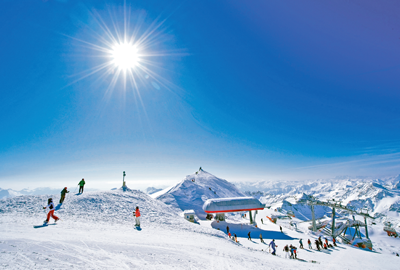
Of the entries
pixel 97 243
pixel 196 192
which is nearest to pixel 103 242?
pixel 97 243

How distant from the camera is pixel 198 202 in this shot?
229ft

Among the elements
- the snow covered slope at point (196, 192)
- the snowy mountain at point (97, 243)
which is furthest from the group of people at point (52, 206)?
the snow covered slope at point (196, 192)

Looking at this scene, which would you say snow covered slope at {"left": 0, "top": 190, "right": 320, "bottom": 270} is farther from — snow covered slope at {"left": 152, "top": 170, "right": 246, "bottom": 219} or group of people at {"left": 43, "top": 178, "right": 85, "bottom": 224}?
snow covered slope at {"left": 152, "top": 170, "right": 246, "bottom": 219}

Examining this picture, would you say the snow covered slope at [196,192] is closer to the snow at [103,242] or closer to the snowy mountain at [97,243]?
the snow at [103,242]

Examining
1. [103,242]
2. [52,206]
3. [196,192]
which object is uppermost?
[196,192]

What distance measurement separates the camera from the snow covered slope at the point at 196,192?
6701 cm

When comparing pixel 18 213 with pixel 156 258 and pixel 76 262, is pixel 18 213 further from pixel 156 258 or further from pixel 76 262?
pixel 156 258

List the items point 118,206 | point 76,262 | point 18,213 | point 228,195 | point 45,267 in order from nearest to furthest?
point 45,267 < point 76,262 < point 18,213 < point 118,206 < point 228,195

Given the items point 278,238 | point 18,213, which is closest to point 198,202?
point 278,238

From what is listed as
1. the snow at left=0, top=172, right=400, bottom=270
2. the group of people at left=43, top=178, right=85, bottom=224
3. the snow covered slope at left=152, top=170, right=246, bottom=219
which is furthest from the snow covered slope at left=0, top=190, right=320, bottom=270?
the snow covered slope at left=152, top=170, right=246, bottom=219

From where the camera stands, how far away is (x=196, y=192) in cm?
7662

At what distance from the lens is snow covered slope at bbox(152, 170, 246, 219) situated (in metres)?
67.0

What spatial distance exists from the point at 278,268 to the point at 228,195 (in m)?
77.1

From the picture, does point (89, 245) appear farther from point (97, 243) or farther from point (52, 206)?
point (52, 206)
